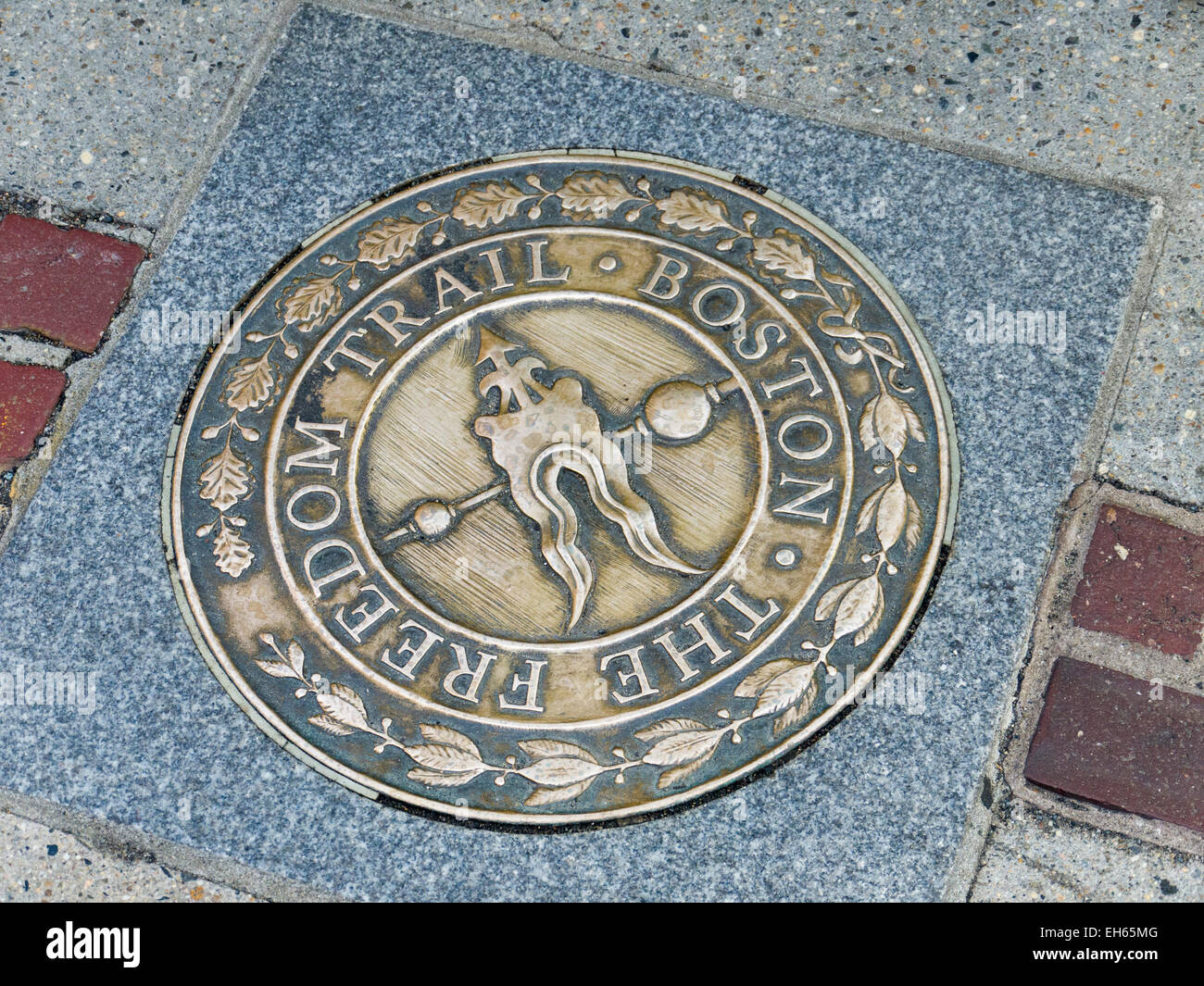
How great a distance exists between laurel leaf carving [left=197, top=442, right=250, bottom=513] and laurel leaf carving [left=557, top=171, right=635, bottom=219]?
0.96 m

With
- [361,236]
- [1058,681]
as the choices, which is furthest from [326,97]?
[1058,681]

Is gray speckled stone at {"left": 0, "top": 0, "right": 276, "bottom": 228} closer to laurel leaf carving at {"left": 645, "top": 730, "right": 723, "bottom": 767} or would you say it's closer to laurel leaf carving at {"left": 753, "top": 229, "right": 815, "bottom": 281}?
laurel leaf carving at {"left": 753, "top": 229, "right": 815, "bottom": 281}

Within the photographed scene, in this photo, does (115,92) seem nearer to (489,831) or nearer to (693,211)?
(693,211)

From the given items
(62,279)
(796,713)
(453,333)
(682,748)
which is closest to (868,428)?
(796,713)

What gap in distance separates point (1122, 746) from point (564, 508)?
1.30 m

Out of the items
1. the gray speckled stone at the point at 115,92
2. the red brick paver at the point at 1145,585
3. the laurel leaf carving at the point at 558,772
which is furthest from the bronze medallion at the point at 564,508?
the gray speckled stone at the point at 115,92

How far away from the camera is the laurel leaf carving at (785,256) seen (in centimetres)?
239

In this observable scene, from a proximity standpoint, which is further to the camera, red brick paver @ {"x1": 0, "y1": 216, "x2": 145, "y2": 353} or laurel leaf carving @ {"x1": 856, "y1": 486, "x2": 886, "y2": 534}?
red brick paver @ {"x1": 0, "y1": 216, "x2": 145, "y2": 353}

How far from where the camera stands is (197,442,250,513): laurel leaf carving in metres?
2.30

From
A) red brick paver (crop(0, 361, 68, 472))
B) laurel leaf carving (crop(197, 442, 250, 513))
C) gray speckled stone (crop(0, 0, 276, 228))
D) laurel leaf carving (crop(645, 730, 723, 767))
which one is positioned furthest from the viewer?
gray speckled stone (crop(0, 0, 276, 228))

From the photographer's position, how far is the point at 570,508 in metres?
2.24

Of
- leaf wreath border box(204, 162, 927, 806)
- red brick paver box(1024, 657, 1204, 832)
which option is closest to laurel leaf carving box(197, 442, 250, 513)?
leaf wreath border box(204, 162, 927, 806)

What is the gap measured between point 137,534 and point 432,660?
75cm

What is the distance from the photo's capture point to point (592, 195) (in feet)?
8.05
